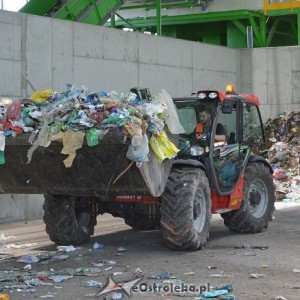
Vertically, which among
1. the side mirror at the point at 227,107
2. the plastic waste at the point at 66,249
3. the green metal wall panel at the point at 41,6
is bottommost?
the plastic waste at the point at 66,249

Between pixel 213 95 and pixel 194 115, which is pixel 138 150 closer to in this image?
pixel 194 115

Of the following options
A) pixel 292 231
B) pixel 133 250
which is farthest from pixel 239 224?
pixel 133 250

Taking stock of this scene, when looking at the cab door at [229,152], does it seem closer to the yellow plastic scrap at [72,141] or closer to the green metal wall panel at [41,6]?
the yellow plastic scrap at [72,141]

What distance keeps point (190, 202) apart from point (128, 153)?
4.04 feet

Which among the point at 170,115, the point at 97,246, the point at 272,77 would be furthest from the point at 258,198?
the point at 272,77

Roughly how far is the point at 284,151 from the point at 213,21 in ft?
25.5

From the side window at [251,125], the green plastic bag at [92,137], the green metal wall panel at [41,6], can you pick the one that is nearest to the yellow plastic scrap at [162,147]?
the green plastic bag at [92,137]

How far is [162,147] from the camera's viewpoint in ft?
26.4

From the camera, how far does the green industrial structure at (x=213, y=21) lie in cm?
2138

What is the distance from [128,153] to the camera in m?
7.73

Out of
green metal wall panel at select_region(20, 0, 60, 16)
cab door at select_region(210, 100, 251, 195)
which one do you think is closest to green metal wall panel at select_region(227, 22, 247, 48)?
green metal wall panel at select_region(20, 0, 60, 16)

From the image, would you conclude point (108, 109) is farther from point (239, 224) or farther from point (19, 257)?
Answer: point (239, 224)

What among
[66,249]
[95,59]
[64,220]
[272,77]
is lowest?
[66,249]

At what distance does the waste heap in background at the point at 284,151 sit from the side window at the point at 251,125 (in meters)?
4.97
